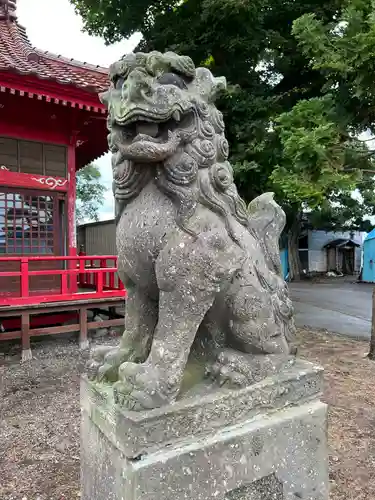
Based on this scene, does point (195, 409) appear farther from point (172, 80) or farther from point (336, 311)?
point (336, 311)

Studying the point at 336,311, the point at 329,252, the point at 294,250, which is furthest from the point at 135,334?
the point at 329,252

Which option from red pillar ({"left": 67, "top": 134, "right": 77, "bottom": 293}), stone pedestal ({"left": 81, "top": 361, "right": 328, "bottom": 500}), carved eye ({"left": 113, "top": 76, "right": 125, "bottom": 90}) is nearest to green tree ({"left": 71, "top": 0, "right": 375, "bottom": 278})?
red pillar ({"left": 67, "top": 134, "right": 77, "bottom": 293})

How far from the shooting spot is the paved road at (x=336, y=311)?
7.47 m

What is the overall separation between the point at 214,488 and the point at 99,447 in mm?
465

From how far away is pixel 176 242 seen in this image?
145 cm

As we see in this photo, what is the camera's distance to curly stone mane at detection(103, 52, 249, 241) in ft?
4.61

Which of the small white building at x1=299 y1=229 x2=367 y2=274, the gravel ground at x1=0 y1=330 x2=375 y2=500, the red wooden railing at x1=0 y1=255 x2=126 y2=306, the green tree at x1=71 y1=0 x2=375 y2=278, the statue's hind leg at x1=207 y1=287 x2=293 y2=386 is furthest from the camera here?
the small white building at x1=299 y1=229 x2=367 y2=274

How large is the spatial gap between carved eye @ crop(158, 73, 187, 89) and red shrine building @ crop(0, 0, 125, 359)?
3972 mm

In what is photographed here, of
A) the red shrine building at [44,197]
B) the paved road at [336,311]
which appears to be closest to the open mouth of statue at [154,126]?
the red shrine building at [44,197]

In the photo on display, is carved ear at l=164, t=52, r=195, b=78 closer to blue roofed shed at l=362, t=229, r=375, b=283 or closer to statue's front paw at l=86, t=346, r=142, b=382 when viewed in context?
statue's front paw at l=86, t=346, r=142, b=382

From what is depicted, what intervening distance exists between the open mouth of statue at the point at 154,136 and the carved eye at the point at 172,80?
0.11 m

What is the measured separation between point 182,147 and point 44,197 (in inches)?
206

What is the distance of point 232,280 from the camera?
62.1 inches

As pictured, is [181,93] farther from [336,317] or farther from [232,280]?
[336,317]
